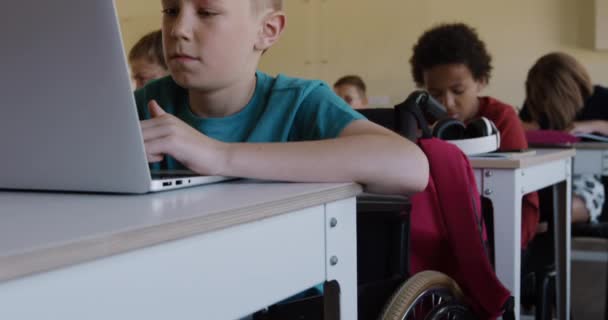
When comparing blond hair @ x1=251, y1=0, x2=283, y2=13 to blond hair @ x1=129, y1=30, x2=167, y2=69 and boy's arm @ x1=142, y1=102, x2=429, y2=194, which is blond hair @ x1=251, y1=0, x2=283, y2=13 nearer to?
boy's arm @ x1=142, y1=102, x2=429, y2=194

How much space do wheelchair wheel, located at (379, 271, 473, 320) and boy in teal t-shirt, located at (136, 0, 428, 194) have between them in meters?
0.24

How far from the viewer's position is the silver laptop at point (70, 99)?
66 centimetres

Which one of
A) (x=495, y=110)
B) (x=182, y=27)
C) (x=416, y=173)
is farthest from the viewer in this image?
(x=495, y=110)

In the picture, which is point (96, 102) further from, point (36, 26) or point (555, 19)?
point (555, 19)

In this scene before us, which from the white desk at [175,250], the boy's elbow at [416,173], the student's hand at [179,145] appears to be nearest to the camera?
the white desk at [175,250]

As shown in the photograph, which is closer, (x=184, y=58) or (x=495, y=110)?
(x=184, y=58)

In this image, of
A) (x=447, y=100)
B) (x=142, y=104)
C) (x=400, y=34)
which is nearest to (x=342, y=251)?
(x=142, y=104)

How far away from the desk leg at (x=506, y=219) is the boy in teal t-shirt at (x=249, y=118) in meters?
0.59

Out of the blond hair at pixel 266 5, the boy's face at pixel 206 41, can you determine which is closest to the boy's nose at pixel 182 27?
the boy's face at pixel 206 41

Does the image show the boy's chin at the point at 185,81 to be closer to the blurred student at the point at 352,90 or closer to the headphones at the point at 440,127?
the headphones at the point at 440,127

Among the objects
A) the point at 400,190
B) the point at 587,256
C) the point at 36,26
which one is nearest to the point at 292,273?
the point at 400,190

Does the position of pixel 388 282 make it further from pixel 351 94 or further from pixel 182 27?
pixel 351 94

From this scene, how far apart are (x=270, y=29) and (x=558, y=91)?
2536 mm

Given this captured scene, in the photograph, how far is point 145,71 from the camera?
2.50 meters
